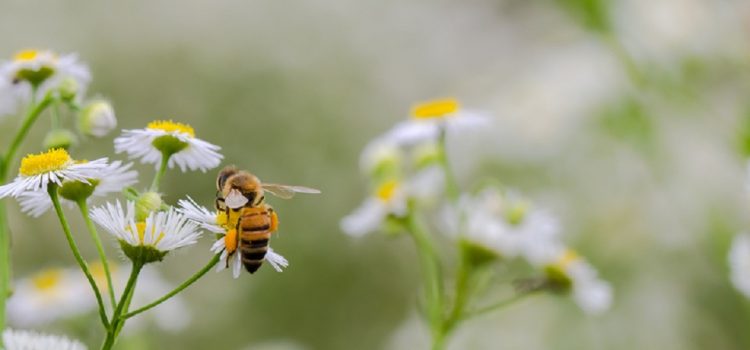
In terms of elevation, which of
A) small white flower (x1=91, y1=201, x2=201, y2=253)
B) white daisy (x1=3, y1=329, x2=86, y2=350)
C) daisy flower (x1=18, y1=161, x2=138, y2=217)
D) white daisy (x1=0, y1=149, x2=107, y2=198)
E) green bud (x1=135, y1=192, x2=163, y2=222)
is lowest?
white daisy (x1=3, y1=329, x2=86, y2=350)

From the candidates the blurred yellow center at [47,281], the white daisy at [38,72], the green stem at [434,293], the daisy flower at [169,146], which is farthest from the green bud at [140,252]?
the blurred yellow center at [47,281]

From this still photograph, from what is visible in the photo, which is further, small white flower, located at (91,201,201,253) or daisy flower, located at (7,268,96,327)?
A: daisy flower, located at (7,268,96,327)

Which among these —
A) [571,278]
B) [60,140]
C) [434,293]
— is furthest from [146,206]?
[571,278]

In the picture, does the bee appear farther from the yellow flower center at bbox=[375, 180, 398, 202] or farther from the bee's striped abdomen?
the yellow flower center at bbox=[375, 180, 398, 202]

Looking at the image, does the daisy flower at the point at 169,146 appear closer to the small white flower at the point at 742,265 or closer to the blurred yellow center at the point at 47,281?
the small white flower at the point at 742,265

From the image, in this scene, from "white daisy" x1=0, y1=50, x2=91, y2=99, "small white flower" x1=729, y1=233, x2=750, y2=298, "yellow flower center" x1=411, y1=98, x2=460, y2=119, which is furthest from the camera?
"yellow flower center" x1=411, y1=98, x2=460, y2=119

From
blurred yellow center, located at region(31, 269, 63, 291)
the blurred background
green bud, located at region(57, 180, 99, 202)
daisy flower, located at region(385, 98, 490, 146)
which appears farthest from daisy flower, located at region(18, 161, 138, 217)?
blurred yellow center, located at region(31, 269, 63, 291)

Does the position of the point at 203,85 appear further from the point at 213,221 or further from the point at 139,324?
the point at 213,221

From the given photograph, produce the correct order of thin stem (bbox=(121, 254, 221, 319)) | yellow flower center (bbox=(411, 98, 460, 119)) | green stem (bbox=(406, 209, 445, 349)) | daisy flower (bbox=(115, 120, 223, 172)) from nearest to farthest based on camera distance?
thin stem (bbox=(121, 254, 221, 319))
daisy flower (bbox=(115, 120, 223, 172))
green stem (bbox=(406, 209, 445, 349))
yellow flower center (bbox=(411, 98, 460, 119))
